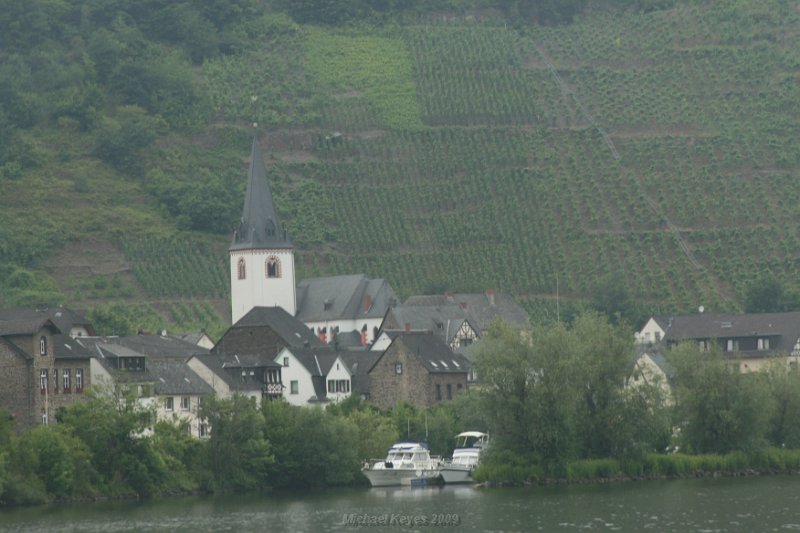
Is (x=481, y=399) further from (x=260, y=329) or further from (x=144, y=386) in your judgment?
(x=260, y=329)

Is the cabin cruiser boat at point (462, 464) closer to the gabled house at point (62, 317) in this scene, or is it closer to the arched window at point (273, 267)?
the gabled house at point (62, 317)

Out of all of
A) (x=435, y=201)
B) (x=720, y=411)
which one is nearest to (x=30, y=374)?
(x=720, y=411)

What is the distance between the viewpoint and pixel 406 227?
576 feet

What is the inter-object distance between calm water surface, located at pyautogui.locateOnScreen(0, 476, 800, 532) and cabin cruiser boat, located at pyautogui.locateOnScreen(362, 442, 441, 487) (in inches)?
180

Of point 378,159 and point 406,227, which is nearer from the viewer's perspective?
point 406,227

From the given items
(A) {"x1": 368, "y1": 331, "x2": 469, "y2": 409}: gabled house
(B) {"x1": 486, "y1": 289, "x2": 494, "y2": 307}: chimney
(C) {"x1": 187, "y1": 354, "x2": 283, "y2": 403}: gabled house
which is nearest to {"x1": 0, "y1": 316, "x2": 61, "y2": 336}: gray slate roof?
(C) {"x1": 187, "y1": 354, "x2": 283, "y2": 403}: gabled house

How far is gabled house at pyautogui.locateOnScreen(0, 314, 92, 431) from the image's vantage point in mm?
92312

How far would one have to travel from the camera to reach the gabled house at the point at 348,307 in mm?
150625

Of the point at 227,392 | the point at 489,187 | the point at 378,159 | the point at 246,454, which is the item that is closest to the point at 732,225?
the point at 489,187

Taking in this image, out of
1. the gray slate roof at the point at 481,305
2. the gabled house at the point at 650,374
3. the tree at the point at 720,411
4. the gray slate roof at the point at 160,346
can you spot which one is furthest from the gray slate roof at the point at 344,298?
the tree at the point at 720,411

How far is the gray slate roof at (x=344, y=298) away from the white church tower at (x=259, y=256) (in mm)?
1587

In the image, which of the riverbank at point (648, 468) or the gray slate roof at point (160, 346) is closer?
the riverbank at point (648, 468)

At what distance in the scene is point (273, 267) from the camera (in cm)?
15275

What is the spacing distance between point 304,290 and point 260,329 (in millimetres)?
30461
